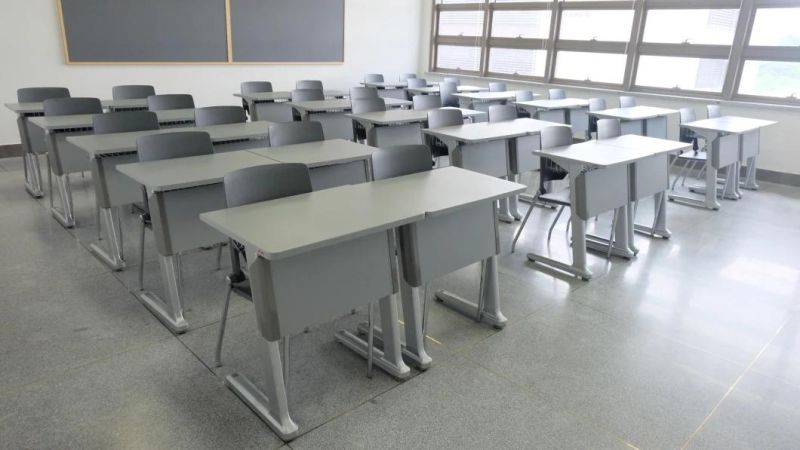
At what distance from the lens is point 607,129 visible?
15.2 feet

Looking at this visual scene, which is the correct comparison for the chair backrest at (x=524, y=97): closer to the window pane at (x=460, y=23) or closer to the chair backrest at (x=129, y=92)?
the window pane at (x=460, y=23)

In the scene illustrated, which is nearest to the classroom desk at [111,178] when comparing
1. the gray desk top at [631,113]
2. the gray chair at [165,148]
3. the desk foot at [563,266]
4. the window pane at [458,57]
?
the gray chair at [165,148]

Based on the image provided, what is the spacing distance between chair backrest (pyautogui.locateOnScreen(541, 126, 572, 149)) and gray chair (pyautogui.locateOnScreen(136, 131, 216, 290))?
2.42 m

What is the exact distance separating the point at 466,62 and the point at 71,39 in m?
6.36

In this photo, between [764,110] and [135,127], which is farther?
[764,110]

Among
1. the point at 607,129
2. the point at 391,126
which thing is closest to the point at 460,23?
the point at 391,126

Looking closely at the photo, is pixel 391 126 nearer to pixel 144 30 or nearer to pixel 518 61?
pixel 144 30

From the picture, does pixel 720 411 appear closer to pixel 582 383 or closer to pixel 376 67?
pixel 582 383

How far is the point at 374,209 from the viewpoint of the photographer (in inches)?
93.6

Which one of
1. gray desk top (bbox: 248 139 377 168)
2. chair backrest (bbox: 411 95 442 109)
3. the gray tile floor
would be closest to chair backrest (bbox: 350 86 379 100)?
chair backrest (bbox: 411 95 442 109)

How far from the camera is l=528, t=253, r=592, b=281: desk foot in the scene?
3709 millimetres

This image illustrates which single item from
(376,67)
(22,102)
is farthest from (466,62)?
(22,102)

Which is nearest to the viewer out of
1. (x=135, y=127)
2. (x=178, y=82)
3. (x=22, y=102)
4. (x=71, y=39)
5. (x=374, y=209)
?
(x=374, y=209)

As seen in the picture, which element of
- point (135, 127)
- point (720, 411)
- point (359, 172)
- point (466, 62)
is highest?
point (466, 62)
